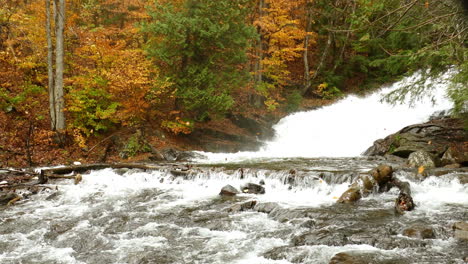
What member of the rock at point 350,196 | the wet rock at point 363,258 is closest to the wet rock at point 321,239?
the wet rock at point 363,258

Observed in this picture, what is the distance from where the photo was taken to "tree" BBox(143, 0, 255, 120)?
15.7 metres

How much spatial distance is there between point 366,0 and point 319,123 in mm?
14834

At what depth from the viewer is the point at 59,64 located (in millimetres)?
13422

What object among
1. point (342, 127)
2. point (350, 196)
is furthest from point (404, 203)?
point (342, 127)

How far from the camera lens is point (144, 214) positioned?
25.4 feet

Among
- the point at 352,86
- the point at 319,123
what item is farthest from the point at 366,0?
the point at 352,86

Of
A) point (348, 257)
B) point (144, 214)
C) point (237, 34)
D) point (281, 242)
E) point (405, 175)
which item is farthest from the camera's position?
point (237, 34)

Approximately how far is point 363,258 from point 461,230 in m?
2.07

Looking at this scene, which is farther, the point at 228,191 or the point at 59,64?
the point at 59,64

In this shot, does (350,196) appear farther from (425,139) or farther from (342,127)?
(342,127)

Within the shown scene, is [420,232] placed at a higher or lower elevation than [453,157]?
lower

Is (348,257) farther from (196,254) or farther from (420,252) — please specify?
(196,254)

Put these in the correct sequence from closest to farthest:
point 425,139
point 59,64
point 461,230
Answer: point 461,230 < point 59,64 < point 425,139

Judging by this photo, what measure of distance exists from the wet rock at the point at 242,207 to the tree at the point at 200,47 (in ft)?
29.5
